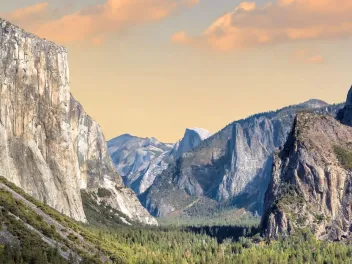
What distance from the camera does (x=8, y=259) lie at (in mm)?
187625

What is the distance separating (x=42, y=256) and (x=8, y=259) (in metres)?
11.5

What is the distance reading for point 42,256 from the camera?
648 ft
